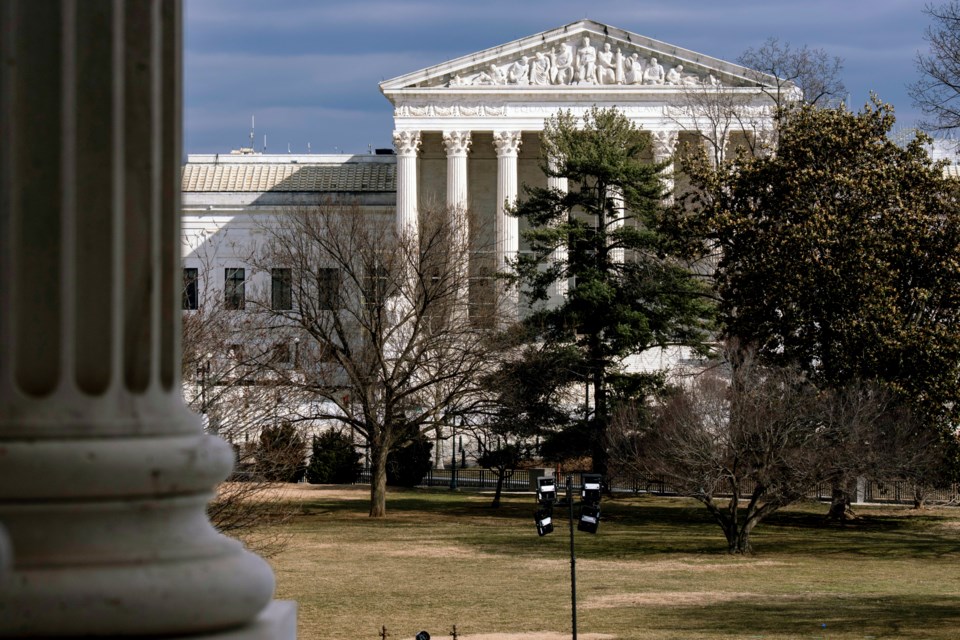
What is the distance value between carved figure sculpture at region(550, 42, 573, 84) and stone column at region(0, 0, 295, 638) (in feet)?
260

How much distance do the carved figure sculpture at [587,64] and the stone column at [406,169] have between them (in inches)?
398

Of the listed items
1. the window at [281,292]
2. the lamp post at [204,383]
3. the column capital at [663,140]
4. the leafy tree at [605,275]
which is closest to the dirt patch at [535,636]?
the lamp post at [204,383]

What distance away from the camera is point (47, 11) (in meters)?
3.01

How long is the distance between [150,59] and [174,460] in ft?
2.90

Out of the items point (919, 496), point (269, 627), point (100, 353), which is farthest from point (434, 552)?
point (100, 353)

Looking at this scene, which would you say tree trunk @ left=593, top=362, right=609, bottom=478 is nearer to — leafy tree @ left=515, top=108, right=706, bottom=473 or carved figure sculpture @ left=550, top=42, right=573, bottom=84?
leafy tree @ left=515, top=108, right=706, bottom=473

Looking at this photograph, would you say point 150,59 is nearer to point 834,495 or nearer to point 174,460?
point 174,460

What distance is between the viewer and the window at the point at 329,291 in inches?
1884

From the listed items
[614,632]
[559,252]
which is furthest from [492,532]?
[559,252]

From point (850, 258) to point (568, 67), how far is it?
4332 cm

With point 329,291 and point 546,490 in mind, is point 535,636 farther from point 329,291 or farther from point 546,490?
point 329,291

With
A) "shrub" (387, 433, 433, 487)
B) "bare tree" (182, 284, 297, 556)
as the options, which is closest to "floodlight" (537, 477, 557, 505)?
"bare tree" (182, 284, 297, 556)

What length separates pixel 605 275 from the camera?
168ft

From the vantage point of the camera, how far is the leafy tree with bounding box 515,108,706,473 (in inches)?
1969
